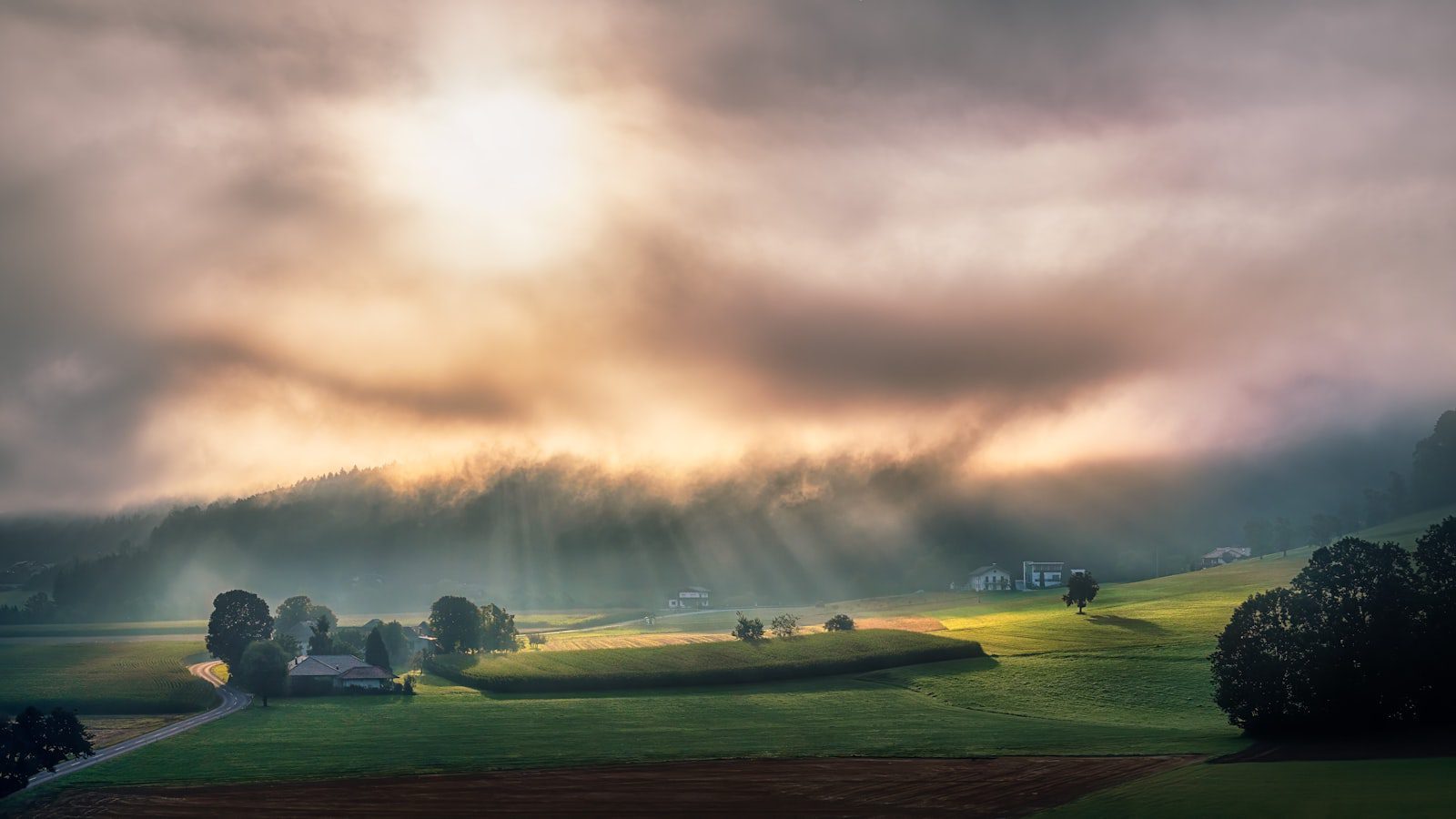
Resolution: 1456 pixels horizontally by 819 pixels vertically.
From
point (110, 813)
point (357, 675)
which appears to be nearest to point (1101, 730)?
point (110, 813)

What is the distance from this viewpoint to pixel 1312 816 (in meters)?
53.6

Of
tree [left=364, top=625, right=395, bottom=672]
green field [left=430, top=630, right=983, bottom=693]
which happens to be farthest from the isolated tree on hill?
tree [left=364, top=625, right=395, bottom=672]

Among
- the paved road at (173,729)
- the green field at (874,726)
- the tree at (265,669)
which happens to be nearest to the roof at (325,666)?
the tree at (265,669)

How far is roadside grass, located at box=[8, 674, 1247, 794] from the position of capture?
261 ft

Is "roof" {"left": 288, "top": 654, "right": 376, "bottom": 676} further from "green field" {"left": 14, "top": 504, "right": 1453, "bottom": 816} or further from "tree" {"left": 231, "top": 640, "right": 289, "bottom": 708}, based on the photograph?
"green field" {"left": 14, "top": 504, "right": 1453, "bottom": 816}

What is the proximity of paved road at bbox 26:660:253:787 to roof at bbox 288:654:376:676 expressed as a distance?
6.36 metres

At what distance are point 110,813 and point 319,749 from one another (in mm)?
20723

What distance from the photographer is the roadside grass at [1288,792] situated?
179 ft

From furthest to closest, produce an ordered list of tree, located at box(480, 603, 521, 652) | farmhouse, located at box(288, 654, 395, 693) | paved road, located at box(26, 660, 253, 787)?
tree, located at box(480, 603, 521, 652) < farmhouse, located at box(288, 654, 395, 693) < paved road, located at box(26, 660, 253, 787)

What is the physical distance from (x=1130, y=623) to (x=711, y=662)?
57.8 meters

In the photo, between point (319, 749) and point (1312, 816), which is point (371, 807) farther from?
point (1312, 816)

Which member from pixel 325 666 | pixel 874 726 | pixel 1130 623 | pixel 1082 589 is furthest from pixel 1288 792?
pixel 325 666

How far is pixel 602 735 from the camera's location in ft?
299

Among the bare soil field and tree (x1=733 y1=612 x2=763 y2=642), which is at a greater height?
tree (x1=733 y1=612 x2=763 y2=642)
